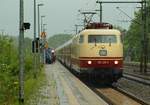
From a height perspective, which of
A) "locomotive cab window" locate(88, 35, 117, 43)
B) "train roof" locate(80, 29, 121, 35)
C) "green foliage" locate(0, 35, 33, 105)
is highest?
"train roof" locate(80, 29, 121, 35)

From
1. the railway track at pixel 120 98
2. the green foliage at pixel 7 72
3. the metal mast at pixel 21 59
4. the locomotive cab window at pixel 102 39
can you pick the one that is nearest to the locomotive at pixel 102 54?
the locomotive cab window at pixel 102 39

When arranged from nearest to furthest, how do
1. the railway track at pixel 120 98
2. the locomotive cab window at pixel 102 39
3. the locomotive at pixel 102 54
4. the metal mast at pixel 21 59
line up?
the metal mast at pixel 21 59 < the railway track at pixel 120 98 < the locomotive at pixel 102 54 < the locomotive cab window at pixel 102 39

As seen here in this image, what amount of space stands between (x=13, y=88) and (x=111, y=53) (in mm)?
9393

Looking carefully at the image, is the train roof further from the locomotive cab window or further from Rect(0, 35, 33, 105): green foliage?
Rect(0, 35, 33, 105): green foliage

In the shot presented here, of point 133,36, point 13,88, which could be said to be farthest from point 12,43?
point 133,36

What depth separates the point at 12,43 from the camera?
3344 centimetres

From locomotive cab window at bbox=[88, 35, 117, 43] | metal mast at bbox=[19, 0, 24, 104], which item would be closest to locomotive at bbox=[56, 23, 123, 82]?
locomotive cab window at bbox=[88, 35, 117, 43]

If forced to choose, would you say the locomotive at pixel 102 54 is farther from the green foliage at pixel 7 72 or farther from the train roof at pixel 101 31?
the green foliage at pixel 7 72

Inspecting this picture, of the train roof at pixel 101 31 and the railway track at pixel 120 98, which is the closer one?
the railway track at pixel 120 98

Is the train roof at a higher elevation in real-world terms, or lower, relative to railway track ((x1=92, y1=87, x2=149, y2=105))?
higher

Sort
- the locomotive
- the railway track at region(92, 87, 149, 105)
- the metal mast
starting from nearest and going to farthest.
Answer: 1. the metal mast
2. the railway track at region(92, 87, 149, 105)
3. the locomotive

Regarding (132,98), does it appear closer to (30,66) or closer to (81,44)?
(81,44)

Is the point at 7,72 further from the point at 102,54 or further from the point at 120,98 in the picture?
the point at 102,54

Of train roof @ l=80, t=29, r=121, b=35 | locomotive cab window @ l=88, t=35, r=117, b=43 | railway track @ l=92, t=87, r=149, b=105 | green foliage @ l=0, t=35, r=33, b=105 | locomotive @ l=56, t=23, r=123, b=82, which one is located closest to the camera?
green foliage @ l=0, t=35, r=33, b=105
